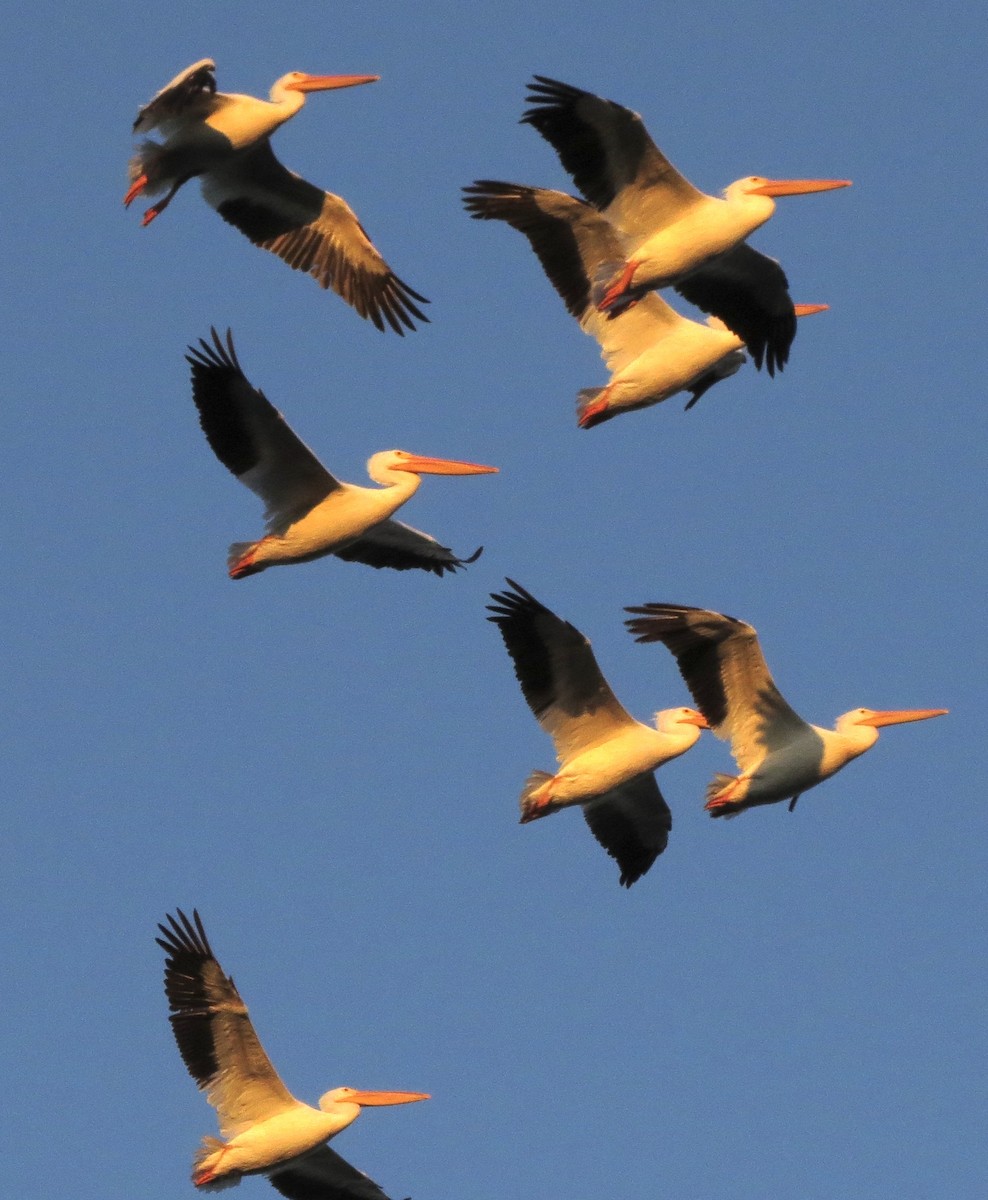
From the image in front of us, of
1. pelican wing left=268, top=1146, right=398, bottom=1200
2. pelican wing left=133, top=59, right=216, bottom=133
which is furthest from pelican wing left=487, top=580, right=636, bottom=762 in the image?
pelican wing left=133, top=59, right=216, bottom=133

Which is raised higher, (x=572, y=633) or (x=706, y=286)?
(x=706, y=286)

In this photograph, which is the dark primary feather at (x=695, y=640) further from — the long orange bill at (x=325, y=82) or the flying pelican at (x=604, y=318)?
the long orange bill at (x=325, y=82)

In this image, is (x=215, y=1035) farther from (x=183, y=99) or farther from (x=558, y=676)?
(x=183, y=99)

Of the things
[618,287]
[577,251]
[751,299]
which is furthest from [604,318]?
[618,287]

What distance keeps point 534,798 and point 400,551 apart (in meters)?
2.52

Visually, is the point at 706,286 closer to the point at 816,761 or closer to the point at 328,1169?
the point at 816,761

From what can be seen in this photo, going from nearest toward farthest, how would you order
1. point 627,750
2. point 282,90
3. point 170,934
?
point 170,934 < point 627,750 < point 282,90

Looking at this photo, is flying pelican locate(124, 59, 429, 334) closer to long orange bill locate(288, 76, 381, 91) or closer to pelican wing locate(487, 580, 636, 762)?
long orange bill locate(288, 76, 381, 91)

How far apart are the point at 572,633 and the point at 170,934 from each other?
119 inches

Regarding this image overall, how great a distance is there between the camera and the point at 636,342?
17031 millimetres

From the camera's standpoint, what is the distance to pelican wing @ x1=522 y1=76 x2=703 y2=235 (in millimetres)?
15273

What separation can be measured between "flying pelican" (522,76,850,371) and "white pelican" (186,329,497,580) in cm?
195

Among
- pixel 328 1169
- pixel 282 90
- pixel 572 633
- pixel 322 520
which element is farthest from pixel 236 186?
pixel 328 1169

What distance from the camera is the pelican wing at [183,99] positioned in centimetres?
1595
